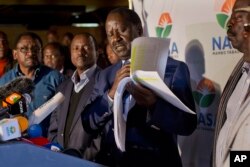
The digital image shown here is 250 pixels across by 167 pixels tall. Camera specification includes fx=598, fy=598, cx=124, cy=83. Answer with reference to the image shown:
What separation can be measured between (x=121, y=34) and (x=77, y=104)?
0.97 metres

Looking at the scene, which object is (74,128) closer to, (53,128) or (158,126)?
(53,128)

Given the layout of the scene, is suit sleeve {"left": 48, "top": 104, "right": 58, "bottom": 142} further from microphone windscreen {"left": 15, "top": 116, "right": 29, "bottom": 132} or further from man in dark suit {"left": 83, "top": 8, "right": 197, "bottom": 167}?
microphone windscreen {"left": 15, "top": 116, "right": 29, "bottom": 132}

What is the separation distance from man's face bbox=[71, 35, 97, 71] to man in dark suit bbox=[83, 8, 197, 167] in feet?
3.77

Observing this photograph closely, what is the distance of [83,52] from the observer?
379 cm

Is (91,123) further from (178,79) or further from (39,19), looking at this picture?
(39,19)

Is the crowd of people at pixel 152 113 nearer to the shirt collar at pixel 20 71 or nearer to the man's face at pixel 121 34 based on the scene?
the man's face at pixel 121 34

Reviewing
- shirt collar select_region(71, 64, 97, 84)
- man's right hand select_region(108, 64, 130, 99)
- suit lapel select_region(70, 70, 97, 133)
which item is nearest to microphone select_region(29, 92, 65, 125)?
man's right hand select_region(108, 64, 130, 99)

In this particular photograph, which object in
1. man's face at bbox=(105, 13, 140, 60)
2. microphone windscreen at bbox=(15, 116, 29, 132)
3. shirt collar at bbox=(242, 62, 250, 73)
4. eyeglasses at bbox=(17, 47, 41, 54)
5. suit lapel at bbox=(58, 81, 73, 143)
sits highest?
man's face at bbox=(105, 13, 140, 60)

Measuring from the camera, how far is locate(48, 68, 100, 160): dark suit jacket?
2.82 meters

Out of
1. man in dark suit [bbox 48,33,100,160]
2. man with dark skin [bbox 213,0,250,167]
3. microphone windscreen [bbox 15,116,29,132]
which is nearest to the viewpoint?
microphone windscreen [bbox 15,116,29,132]

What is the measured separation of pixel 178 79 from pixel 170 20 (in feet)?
2.13

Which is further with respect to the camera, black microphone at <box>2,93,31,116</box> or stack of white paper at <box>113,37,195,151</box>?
stack of white paper at <box>113,37,195,151</box>

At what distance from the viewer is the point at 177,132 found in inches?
89.0

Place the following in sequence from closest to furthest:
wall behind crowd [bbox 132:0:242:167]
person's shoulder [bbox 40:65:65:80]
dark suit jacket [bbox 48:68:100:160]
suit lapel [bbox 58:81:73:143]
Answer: wall behind crowd [bbox 132:0:242:167]
dark suit jacket [bbox 48:68:100:160]
suit lapel [bbox 58:81:73:143]
person's shoulder [bbox 40:65:65:80]
